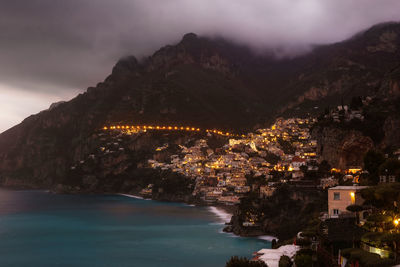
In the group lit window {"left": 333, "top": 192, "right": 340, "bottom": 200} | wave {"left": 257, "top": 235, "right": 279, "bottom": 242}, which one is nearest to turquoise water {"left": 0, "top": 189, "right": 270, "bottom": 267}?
wave {"left": 257, "top": 235, "right": 279, "bottom": 242}

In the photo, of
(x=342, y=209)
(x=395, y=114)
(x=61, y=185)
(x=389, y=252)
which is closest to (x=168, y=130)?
(x=61, y=185)

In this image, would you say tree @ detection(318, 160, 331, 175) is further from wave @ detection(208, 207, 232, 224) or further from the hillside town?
wave @ detection(208, 207, 232, 224)

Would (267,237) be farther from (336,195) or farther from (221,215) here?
(221,215)

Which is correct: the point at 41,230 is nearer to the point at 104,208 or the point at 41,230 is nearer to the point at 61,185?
the point at 104,208

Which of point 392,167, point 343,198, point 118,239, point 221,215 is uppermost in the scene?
point 392,167

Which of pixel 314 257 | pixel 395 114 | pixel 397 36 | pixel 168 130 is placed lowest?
pixel 314 257

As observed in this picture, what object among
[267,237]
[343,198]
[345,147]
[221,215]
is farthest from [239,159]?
[343,198]
